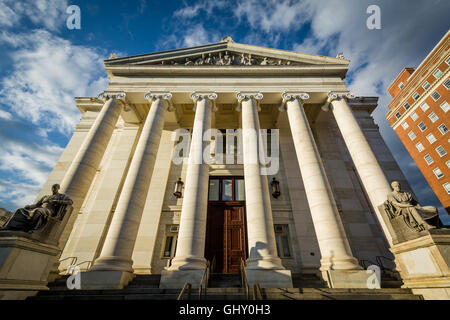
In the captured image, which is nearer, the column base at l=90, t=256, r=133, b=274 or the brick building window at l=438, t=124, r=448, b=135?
the column base at l=90, t=256, r=133, b=274

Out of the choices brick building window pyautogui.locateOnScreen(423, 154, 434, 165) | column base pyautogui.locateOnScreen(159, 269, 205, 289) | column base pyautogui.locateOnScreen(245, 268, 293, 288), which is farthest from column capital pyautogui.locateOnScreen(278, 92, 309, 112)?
brick building window pyautogui.locateOnScreen(423, 154, 434, 165)

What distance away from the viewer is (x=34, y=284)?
725 centimetres

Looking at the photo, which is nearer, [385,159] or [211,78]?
[211,78]

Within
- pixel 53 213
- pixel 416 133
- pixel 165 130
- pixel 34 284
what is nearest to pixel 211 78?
pixel 165 130

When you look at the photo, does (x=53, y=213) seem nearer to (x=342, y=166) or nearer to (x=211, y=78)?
(x=211, y=78)

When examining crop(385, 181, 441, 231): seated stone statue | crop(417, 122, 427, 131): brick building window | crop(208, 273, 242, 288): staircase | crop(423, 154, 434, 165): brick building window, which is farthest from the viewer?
crop(417, 122, 427, 131): brick building window

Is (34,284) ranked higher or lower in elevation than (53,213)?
lower

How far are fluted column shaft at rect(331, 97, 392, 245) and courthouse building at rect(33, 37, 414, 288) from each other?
72 millimetres

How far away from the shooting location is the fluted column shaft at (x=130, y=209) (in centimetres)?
964

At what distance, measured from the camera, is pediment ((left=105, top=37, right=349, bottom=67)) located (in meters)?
16.8

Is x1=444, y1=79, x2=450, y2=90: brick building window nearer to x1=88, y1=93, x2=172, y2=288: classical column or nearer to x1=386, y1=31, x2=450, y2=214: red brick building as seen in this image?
x1=386, y1=31, x2=450, y2=214: red brick building

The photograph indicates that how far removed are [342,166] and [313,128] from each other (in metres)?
4.41

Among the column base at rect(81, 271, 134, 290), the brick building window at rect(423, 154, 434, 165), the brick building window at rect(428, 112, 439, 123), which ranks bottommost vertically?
the column base at rect(81, 271, 134, 290)
